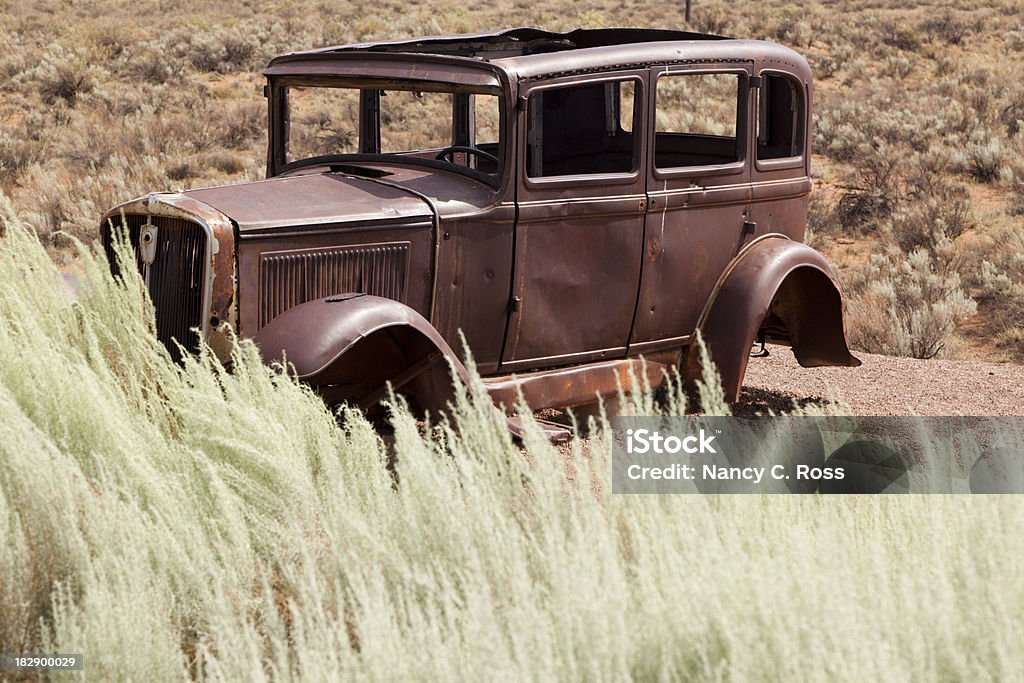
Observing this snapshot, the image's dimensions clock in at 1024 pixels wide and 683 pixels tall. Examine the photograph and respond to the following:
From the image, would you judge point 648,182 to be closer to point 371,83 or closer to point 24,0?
point 371,83

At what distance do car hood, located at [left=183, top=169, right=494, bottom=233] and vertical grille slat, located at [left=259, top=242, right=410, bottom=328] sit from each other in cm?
13

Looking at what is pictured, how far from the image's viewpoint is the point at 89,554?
3494 millimetres

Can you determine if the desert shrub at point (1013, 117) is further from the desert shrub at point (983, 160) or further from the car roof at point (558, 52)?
the car roof at point (558, 52)

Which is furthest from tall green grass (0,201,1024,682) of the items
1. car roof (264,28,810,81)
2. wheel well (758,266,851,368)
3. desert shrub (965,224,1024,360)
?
desert shrub (965,224,1024,360)

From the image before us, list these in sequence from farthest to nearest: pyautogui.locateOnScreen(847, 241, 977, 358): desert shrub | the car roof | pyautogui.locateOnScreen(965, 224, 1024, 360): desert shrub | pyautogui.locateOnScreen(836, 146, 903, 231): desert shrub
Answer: pyautogui.locateOnScreen(836, 146, 903, 231): desert shrub, pyautogui.locateOnScreen(965, 224, 1024, 360): desert shrub, pyautogui.locateOnScreen(847, 241, 977, 358): desert shrub, the car roof

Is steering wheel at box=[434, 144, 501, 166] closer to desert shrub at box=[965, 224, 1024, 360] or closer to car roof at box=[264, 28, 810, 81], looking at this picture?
car roof at box=[264, 28, 810, 81]

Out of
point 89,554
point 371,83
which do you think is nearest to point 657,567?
point 89,554

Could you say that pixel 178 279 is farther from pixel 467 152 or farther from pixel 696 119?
pixel 696 119

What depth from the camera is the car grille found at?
190 inches

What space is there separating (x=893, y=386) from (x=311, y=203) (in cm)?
436

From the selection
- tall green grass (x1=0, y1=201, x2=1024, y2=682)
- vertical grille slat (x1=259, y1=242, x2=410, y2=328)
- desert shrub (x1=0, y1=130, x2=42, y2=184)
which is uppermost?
vertical grille slat (x1=259, y1=242, x2=410, y2=328)
